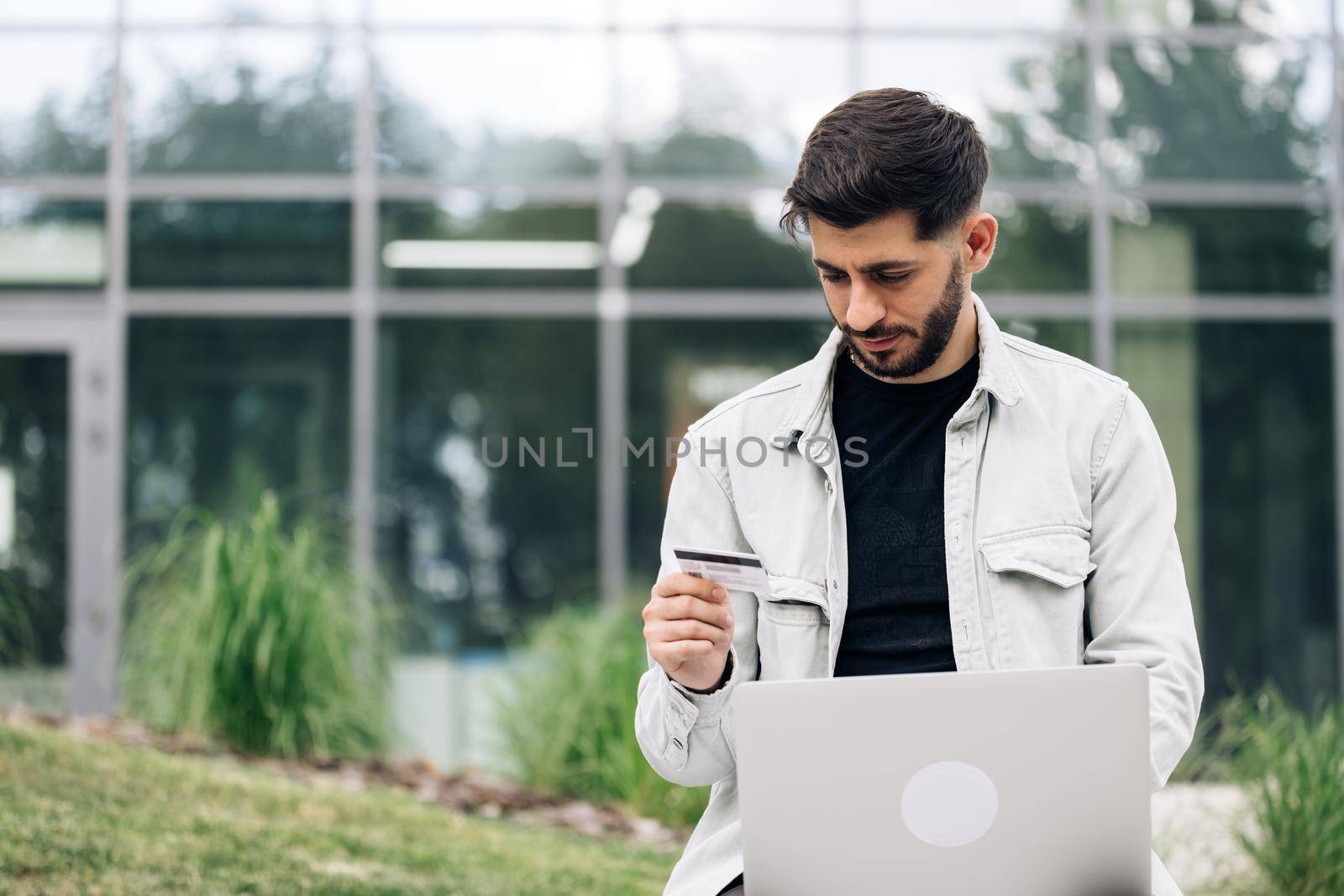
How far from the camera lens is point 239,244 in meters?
7.61

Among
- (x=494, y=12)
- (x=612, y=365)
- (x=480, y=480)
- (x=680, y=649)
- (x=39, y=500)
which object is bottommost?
(x=680, y=649)

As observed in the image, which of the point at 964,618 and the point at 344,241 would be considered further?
the point at 344,241

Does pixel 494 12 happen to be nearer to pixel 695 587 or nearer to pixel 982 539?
pixel 982 539

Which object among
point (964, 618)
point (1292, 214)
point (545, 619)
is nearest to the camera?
point (964, 618)

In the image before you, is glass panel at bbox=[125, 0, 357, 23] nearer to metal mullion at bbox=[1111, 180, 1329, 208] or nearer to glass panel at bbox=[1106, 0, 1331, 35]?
glass panel at bbox=[1106, 0, 1331, 35]

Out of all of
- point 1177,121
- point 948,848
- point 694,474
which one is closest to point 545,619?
point 1177,121

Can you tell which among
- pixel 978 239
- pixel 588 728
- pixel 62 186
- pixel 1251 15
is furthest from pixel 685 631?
pixel 1251 15

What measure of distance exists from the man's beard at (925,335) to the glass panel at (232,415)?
5792 millimetres

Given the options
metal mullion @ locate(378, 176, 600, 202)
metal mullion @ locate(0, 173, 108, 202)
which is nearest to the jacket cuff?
metal mullion @ locate(378, 176, 600, 202)

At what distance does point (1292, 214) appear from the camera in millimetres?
7840

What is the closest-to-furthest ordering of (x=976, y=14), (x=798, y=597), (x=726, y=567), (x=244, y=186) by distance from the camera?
(x=726, y=567)
(x=798, y=597)
(x=244, y=186)
(x=976, y=14)

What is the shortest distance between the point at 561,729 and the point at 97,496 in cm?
351

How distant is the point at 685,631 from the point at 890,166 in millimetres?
767

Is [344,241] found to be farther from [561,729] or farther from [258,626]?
[561,729]
